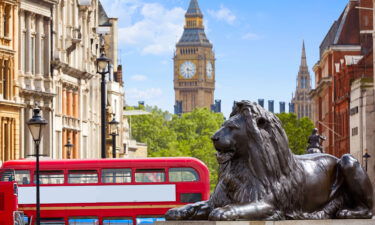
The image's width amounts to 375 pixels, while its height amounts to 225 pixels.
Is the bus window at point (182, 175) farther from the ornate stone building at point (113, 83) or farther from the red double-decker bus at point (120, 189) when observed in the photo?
the ornate stone building at point (113, 83)

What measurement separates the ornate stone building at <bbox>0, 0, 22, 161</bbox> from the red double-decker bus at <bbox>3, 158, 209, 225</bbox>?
2346 cm

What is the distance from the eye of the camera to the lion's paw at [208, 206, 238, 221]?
13422 mm

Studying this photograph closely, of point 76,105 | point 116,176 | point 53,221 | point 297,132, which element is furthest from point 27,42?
point 297,132

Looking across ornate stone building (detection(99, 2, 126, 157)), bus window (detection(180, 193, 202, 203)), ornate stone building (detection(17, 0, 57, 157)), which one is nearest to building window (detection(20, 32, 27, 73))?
ornate stone building (detection(17, 0, 57, 157))

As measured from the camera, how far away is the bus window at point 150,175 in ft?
147

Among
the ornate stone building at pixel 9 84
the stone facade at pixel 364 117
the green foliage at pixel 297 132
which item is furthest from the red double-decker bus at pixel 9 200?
the green foliage at pixel 297 132

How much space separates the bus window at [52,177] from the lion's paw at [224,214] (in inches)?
1252

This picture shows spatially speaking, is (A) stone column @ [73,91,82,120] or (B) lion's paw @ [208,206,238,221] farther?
(A) stone column @ [73,91,82,120]

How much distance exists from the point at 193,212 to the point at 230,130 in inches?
43.0

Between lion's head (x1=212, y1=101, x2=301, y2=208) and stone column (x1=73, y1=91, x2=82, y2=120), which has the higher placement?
stone column (x1=73, y1=91, x2=82, y2=120)

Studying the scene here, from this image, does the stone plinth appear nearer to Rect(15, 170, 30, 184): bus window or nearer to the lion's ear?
the lion's ear

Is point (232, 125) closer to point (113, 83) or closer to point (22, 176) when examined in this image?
point (22, 176)

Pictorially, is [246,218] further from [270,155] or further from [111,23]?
[111,23]

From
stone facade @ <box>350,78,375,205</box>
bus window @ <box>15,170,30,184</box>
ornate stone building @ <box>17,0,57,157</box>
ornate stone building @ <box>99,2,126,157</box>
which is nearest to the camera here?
bus window @ <box>15,170,30,184</box>
